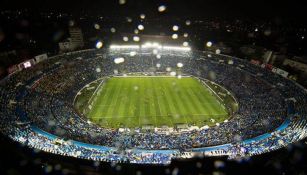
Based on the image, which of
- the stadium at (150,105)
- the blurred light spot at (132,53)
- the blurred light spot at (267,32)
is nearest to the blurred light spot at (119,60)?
the stadium at (150,105)

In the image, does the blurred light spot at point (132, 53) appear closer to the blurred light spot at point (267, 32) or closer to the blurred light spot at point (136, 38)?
the blurred light spot at point (136, 38)

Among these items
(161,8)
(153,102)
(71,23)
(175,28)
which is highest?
(161,8)

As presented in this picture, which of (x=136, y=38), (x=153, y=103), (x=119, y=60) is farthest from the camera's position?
(x=136, y=38)

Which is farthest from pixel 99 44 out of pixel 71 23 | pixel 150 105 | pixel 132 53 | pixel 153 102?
pixel 150 105

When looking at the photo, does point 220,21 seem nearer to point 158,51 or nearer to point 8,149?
point 158,51

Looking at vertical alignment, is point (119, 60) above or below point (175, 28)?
below

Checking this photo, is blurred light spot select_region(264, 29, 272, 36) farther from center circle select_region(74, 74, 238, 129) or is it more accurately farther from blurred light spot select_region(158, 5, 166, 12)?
blurred light spot select_region(158, 5, 166, 12)

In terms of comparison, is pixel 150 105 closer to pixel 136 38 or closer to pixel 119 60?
pixel 119 60
